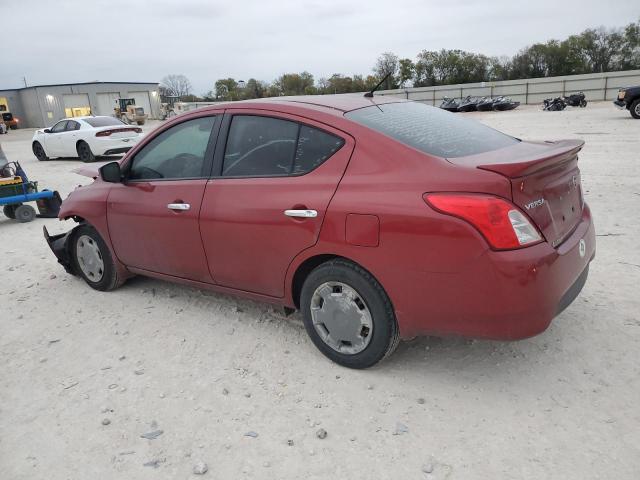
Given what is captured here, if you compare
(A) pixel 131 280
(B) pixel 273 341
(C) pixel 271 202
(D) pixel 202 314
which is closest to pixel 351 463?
(B) pixel 273 341

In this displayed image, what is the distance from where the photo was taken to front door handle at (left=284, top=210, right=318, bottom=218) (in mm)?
3096

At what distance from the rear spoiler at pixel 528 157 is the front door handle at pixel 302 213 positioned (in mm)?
989

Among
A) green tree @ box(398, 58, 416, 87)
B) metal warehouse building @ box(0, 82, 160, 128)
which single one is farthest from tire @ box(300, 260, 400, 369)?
green tree @ box(398, 58, 416, 87)

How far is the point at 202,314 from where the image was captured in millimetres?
4227

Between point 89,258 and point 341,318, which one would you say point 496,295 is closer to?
point 341,318

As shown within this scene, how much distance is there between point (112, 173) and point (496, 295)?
3.18 meters

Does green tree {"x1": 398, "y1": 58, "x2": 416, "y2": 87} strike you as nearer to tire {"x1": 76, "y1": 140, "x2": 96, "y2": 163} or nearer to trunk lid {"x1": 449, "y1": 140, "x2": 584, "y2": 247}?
tire {"x1": 76, "y1": 140, "x2": 96, "y2": 163}

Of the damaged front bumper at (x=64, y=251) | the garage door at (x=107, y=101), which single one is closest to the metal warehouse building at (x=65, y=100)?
the garage door at (x=107, y=101)

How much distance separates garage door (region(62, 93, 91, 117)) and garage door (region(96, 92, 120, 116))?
1.37 meters

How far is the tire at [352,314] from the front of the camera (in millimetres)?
2977

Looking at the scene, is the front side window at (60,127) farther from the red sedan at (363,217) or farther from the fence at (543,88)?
the fence at (543,88)

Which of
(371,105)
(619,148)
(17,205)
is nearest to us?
(371,105)

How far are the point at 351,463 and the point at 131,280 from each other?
340cm

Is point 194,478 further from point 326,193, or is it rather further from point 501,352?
point 501,352
